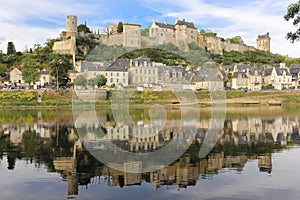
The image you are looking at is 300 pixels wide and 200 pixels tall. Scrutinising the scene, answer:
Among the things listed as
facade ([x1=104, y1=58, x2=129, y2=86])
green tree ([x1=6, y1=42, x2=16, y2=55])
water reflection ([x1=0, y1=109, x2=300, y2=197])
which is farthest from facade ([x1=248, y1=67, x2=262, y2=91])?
green tree ([x1=6, y1=42, x2=16, y2=55])

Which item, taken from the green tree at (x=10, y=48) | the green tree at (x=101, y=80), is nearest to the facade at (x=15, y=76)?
the green tree at (x=10, y=48)

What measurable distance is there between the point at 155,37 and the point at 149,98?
4422cm

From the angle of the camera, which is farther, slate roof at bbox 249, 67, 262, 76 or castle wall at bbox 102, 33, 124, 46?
castle wall at bbox 102, 33, 124, 46

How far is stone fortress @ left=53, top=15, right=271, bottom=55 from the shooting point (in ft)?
298

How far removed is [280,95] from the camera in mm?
59656

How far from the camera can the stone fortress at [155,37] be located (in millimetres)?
90938

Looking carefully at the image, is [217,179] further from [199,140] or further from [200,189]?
[199,140]

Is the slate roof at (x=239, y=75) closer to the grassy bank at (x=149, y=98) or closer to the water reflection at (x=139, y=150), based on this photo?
the grassy bank at (x=149, y=98)

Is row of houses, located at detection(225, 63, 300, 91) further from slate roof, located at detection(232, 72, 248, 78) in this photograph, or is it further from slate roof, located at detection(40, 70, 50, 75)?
slate roof, located at detection(40, 70, 50, 75)

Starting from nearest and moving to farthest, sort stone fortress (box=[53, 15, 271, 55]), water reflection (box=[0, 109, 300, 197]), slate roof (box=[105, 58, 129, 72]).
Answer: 1. water reflection (box=[0, 109, 300, 197])
2. slate roof (box=[105, 58, 129, 72])
3. stone fortress (box=[53, 15, 271, 55])

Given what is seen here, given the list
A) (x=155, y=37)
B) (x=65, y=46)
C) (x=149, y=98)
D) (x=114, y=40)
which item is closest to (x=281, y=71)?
(x=149, y=98)

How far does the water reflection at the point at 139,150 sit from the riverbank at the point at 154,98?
25092 millimetres

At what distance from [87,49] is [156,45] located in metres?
18.8

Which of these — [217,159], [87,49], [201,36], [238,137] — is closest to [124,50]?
[87,49]
